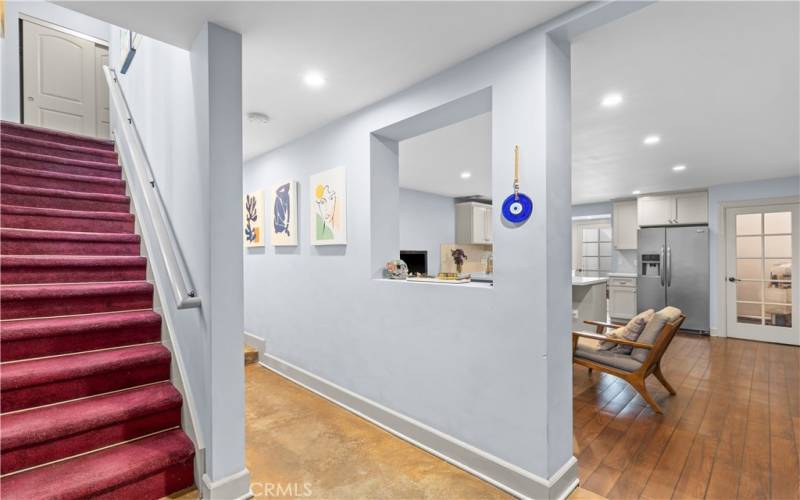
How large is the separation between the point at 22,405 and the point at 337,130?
2647mm

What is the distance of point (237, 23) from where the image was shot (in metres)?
1.87

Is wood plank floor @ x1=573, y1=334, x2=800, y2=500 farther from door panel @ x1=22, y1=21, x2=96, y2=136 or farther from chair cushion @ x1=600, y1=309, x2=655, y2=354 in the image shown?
door panel @ x1=22, y1=21, x2=96, y2=136

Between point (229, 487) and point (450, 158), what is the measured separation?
3829 mm

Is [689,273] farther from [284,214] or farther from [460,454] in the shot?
[284,214]

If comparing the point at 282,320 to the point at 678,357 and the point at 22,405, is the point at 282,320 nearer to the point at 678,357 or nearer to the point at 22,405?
the point at 22,405

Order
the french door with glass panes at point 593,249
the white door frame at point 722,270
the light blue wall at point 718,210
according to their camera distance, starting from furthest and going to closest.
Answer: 1. the french door with glass panes at point 593,249
2. the white door frame at point 722,270
3. the light blue wall at point 718,210

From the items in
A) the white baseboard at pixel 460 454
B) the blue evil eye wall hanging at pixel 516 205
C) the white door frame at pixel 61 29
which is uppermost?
the white door frame at pixel 61 29

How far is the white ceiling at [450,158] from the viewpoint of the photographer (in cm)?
356

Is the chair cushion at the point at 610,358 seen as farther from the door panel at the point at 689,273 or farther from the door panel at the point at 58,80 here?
the door panel at the point at 58,80

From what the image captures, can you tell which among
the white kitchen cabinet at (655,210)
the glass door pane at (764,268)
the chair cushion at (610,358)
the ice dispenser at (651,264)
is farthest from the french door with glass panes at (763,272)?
the chair cushion at (610,358)

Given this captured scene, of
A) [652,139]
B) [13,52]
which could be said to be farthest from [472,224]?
[13,52]

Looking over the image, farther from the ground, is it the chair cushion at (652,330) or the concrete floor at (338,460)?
the chair cushion at (652,330)

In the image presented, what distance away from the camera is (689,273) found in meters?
6.18

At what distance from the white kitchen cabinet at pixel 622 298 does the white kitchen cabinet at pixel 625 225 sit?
687 millimetres
